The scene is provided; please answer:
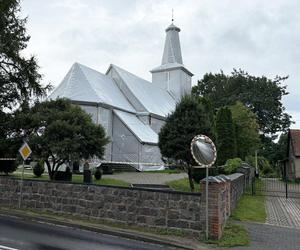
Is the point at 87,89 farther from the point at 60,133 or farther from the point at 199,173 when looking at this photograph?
the point at 199,173

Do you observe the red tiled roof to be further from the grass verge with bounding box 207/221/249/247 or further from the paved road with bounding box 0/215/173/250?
→ the paved road with bounding box 0/215/173/250

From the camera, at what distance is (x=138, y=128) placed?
38.4 metres

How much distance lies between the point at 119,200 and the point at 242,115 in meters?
31.2

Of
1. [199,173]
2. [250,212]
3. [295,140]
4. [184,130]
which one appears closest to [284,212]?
[250,212]

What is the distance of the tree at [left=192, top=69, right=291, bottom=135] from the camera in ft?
188

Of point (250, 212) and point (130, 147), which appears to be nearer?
point (250, 212)

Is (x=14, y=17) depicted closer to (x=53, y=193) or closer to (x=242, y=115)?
(x=53, y=193)

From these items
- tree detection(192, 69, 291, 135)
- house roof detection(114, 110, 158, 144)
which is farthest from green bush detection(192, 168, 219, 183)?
tree detection(192, 69, 291, 135)

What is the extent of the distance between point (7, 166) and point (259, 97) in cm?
4399

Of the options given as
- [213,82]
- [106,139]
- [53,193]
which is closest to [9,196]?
[53,193]

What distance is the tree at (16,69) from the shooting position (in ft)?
66.5

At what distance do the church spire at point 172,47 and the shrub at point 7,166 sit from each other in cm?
4010

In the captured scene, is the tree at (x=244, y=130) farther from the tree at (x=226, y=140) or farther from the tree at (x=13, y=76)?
the tree at (x=13, y=76)

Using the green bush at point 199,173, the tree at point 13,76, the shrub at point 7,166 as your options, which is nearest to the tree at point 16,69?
the tree at point 13,76
